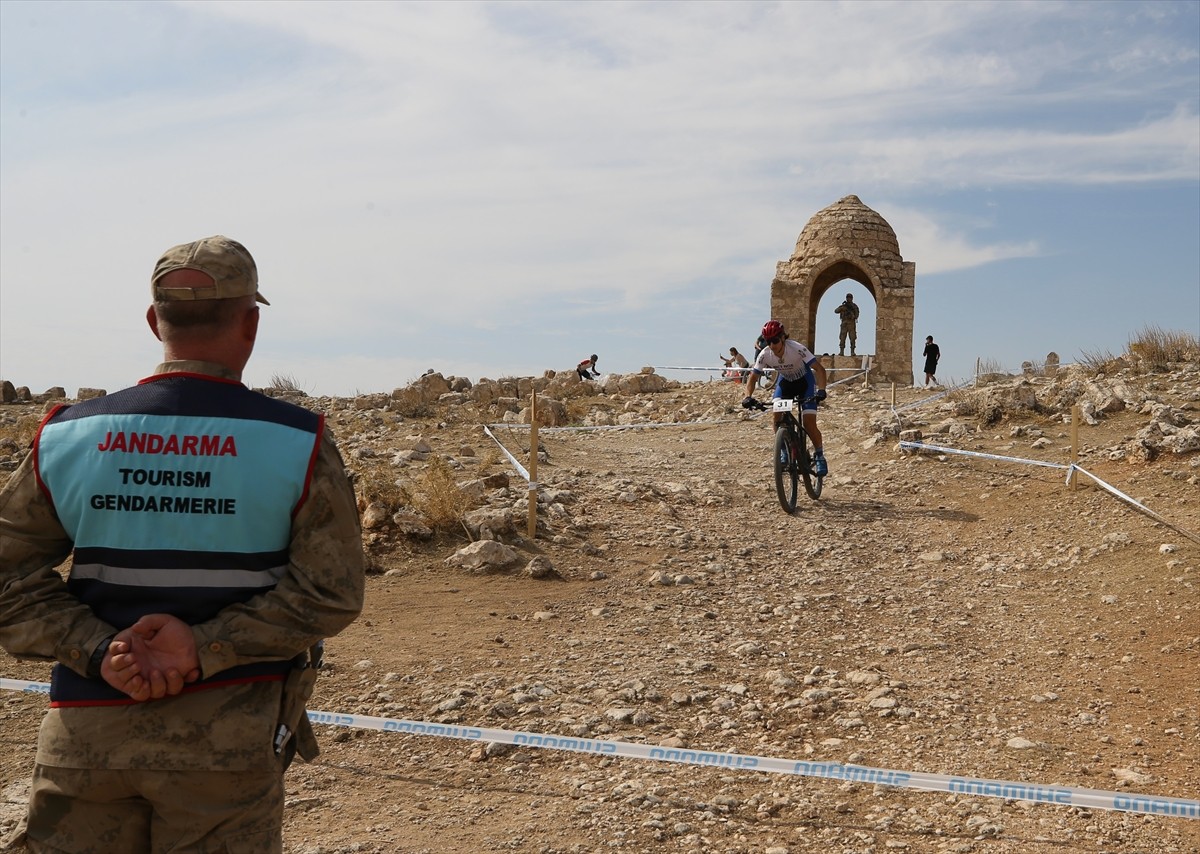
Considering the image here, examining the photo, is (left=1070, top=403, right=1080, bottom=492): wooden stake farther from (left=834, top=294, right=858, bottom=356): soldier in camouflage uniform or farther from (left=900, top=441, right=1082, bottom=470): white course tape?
(left=834, top=294, right=858, bottom=356): soldier in camouflage uniform

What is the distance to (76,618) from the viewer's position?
2020mm

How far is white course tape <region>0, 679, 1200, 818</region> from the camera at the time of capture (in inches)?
138

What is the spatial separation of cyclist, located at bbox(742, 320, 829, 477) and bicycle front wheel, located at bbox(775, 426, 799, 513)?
239mm

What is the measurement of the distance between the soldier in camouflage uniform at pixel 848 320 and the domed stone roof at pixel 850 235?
1977 mm

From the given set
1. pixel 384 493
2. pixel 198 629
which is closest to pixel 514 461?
pixel 384 493

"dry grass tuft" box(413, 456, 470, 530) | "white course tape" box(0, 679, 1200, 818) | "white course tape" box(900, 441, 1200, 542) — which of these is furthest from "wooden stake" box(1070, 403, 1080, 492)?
"white course tape" box(0, 679, 1200, 818)

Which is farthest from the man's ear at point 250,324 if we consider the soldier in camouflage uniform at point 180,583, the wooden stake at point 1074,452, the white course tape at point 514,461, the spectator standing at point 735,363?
the spectator standing at point 735,363

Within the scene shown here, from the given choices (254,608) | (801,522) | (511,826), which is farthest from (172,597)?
(801,522)

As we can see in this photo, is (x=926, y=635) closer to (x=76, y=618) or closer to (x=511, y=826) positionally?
(x=511, y=826)

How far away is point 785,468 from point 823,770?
18.0 feet

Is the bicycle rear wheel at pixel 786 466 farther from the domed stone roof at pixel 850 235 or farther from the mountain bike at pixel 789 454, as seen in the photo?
the domed stone roof at pixel 850 235

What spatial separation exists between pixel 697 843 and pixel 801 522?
5615 millimetres

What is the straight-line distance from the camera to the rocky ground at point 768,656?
3.83 meters

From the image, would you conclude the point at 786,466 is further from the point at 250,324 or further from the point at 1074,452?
the point at 250,324
